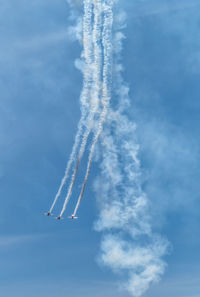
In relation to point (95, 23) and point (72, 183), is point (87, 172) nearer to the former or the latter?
point (72, 183)

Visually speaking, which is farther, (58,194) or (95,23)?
(58,194)

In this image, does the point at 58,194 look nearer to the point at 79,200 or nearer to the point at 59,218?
the point at 79,200

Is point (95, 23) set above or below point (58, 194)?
above

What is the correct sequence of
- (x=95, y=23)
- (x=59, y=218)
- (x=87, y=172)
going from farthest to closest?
1. (x=59, y=218)
2. (x=87, y=172)
3. (x=95, y=23)

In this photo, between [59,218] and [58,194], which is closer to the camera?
[58,194]

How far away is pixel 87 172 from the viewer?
187 ft

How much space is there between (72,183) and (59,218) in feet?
34.2

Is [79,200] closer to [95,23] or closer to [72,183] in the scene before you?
[72,183]

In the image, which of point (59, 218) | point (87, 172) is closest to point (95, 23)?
point (87, 172)

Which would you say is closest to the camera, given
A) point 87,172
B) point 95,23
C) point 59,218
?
point 95,23

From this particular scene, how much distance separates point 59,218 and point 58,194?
8.61 m

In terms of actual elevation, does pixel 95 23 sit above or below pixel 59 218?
above

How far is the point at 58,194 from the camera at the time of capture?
5838 centimetres

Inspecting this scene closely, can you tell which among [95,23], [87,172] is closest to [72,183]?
[87,172]
